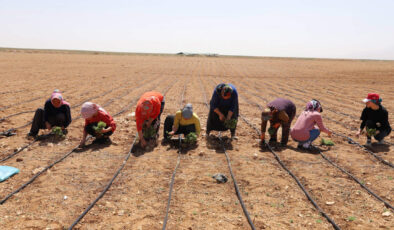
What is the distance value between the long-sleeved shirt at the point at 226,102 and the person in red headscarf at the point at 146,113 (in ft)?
3.60

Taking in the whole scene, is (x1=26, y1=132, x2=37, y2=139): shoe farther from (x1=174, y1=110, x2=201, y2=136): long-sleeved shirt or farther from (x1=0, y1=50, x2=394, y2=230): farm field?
(x1=174, y1=110, x2=201, y2=136): long-sleeved shirt

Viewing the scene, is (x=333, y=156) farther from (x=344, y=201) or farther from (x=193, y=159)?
(x=193, y=159)

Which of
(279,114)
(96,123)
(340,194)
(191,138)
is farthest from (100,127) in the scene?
(340,194)

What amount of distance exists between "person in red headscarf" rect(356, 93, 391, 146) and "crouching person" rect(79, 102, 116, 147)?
15.7 feet

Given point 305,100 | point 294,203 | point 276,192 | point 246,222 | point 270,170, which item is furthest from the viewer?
point 305,100

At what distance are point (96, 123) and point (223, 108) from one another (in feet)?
8.06

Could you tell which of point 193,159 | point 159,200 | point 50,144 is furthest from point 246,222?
point 50,144

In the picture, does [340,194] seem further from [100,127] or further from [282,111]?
[100,127]

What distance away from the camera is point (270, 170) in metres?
4.40

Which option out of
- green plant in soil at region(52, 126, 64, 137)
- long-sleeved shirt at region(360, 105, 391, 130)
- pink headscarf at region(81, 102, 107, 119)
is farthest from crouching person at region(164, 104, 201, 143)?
long-sleeved shirt at region(360, 105, 391, 130)

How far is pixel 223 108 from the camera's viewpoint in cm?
555

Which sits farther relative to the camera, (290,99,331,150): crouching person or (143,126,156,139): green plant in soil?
(143,126,156,139): green plant in soil

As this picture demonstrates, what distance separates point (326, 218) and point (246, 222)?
94cm

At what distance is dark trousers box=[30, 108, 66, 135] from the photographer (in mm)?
5480
